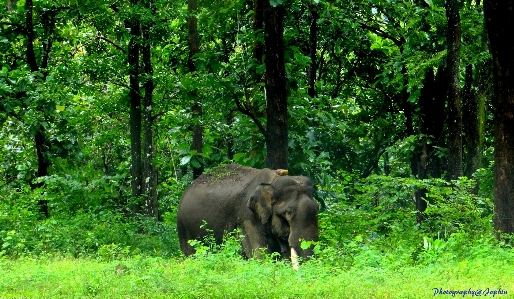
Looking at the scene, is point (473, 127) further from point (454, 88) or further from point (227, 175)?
point (227, 175)

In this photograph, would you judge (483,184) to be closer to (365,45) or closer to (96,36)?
(365,45)

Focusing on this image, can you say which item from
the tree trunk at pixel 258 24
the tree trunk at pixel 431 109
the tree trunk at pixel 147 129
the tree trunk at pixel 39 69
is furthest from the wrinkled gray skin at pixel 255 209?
the tree trunk at pixel 431 109

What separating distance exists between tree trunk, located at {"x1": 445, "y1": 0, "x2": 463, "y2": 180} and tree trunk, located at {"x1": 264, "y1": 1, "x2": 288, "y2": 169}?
13.2 feet

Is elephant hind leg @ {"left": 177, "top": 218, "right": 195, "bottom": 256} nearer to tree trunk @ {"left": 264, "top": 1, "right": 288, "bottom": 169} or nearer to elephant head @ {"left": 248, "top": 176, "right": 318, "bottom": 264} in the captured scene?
elephant head @ {"left": 248, "top": 176, "right": 318, "bottom": 264}

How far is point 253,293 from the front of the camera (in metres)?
7.71

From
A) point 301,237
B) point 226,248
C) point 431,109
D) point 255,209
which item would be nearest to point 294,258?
point 301,237

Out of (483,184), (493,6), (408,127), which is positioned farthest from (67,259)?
(408,127)

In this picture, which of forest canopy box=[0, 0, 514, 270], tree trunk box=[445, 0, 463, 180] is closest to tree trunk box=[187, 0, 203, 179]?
forest canopy box=[0, 0, 514, 270]

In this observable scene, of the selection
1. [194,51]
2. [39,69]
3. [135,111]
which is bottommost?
[135,111]

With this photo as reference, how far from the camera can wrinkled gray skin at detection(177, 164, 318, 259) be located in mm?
12148

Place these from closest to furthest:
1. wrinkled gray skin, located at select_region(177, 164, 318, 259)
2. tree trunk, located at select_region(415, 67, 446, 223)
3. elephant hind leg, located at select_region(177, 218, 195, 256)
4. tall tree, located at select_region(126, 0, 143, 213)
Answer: wrinkled gray skin, located at select_region(177, 164, 318, 259), elephant hind leg, located at select_region(177, 218, 195, 256), tall tree, located at select_region(126, 0, 143, 213), tree trunk, located at select_region(415, 67, 446, 223)

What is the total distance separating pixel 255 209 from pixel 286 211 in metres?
0.76

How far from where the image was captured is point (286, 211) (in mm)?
12383

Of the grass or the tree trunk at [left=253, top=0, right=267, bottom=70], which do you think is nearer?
the grass
